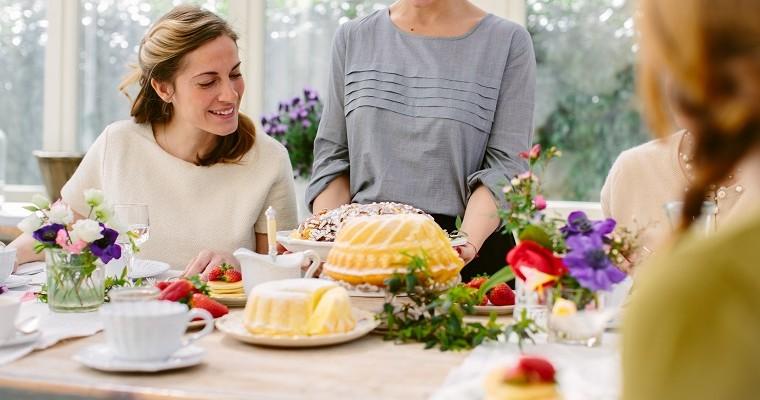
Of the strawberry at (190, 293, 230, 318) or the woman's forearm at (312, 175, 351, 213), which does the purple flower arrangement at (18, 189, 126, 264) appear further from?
the woman's forearm at (312, 175, 351, 213)

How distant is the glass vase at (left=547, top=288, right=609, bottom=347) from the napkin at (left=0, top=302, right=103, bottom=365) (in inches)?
29.9

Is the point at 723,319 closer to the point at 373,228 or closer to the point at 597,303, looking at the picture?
the point at 597,303

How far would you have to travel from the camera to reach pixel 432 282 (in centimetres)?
156

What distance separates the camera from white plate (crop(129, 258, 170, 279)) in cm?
200

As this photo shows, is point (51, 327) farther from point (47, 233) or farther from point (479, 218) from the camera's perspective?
point (479, 218)

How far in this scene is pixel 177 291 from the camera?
5.01ft

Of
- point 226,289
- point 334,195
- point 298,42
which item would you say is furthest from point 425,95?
point 298,42

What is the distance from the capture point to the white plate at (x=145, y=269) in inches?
78.7

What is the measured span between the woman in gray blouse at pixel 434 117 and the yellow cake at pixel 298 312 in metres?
0.98

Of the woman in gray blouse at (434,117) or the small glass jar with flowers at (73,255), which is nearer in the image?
the small glass jar with flowers at (73,255)

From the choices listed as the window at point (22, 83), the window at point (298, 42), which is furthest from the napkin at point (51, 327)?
the window at point (22, 83)

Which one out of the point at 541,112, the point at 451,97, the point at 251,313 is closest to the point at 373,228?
the point at 251,313

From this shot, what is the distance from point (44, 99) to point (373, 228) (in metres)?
3.27

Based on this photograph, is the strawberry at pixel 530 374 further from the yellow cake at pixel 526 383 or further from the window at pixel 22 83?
the window at pixel 22 83
